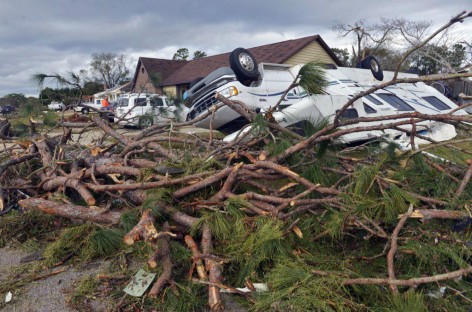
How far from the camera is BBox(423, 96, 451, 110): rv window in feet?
35.2

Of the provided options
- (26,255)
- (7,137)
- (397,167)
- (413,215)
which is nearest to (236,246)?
(413,215)

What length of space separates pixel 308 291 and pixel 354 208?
30.5 inches

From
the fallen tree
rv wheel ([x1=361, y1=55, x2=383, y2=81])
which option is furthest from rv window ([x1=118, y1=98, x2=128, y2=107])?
the fallen tree

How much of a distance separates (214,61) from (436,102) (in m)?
18.5

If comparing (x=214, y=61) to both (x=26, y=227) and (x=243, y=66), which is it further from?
(x=26, y=227)

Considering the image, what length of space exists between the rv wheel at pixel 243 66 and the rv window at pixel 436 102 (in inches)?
228

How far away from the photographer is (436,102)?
1101 cm

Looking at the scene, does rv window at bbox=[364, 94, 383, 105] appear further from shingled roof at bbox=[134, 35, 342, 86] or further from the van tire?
shingled roof at bbox=[134, 35, 342, 86]

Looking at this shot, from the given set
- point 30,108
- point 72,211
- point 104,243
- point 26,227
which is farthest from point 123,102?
point 104,243

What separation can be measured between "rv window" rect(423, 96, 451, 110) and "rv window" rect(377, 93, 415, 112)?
1861 millimetres

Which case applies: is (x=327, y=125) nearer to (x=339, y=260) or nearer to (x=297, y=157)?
(x=297, y=157)

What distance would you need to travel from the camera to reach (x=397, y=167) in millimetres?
3520

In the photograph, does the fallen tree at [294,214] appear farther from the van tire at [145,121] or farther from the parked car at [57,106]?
the parked car at [57,106]

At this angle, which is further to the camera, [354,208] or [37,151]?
[37,151]
